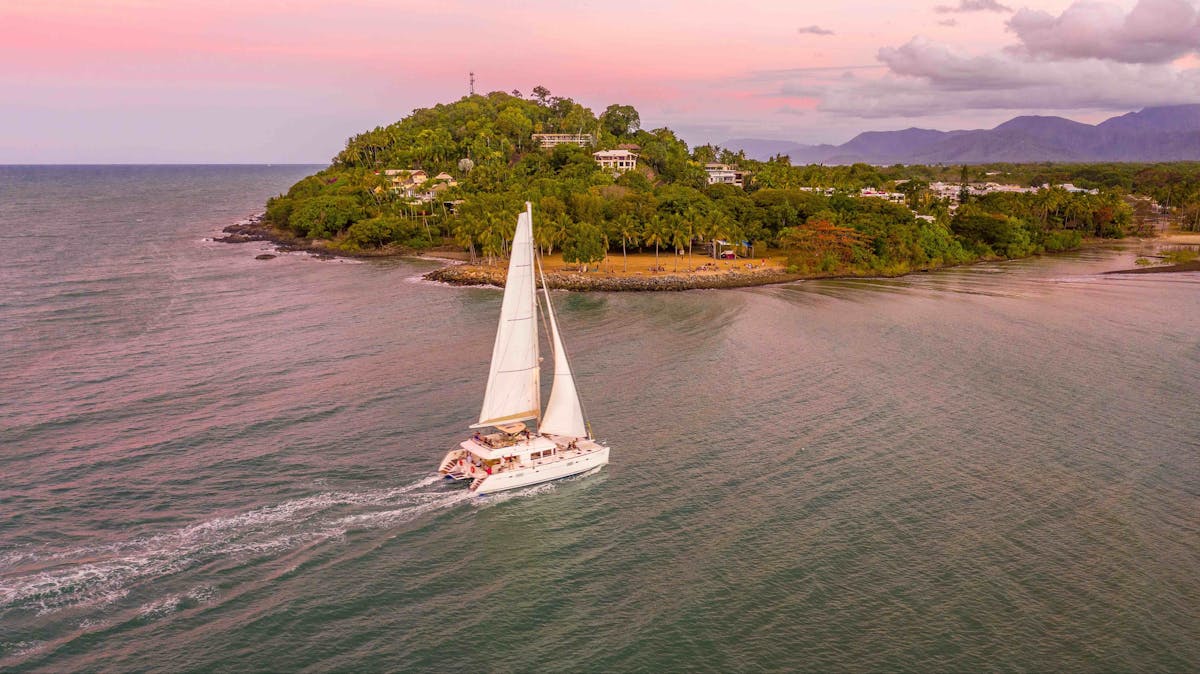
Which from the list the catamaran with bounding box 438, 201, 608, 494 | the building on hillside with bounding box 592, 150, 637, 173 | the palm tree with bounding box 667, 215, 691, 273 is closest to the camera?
the catamaran with bounding box 438, 201, 608, 494

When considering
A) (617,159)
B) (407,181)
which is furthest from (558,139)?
(407,181)

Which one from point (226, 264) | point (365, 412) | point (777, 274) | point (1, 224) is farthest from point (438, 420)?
point (1, 224)

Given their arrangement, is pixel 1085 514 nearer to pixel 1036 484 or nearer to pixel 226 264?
pixel 1036 484

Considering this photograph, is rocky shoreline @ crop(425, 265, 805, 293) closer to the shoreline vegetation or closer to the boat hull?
the shoreline vegetation

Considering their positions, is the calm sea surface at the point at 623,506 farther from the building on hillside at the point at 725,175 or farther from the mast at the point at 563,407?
the building on hillside at the point at 725,175

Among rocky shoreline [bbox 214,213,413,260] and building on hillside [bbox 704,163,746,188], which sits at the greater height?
building on hillside [bbox 704,163,746,188]

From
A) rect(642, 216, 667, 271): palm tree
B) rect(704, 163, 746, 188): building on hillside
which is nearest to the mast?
rect(642, 216, 667, 271): palm tree

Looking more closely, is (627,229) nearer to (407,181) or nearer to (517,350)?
(407,181)
